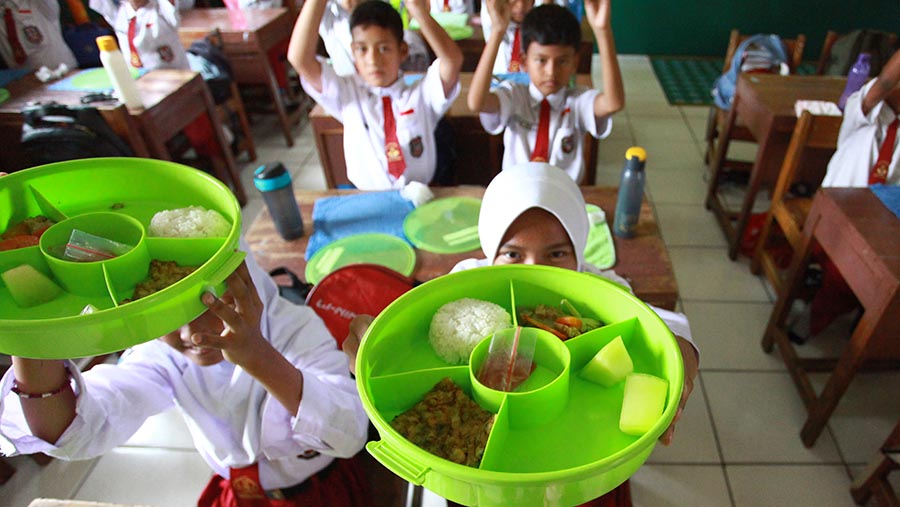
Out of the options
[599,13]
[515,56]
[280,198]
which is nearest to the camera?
[280,198]

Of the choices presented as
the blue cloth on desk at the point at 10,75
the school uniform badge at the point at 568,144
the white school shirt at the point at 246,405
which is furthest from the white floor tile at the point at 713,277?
the blue cloth on desk at the point at 10,75

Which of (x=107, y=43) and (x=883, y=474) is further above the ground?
(x=107, y=43)

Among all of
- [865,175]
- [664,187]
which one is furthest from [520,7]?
[865,175]

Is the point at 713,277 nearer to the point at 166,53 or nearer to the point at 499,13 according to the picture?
the point at 499,13

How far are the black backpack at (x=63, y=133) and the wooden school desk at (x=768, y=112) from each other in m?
2.82

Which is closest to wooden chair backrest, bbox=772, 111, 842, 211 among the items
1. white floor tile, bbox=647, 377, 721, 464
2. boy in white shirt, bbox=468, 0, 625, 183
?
boy in white shirt, bbox=468, 0, 625, 183

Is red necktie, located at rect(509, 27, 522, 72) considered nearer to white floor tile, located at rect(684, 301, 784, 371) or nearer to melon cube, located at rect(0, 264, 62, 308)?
white floor tile, located at rect(684, 301, 784, 371)

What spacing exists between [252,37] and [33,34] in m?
2.02

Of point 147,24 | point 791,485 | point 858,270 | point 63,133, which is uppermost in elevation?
point 147,24

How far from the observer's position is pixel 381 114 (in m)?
2.04

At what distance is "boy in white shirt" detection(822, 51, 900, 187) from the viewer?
1845 millimetres

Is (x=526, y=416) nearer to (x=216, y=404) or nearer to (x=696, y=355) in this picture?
(x=696, y=355)

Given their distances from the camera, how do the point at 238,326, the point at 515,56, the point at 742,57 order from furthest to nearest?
the point at 742,57 < the point at 515,56 < the point at 238,326

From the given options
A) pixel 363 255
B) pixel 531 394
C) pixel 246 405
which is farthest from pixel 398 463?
pixel 363 255
